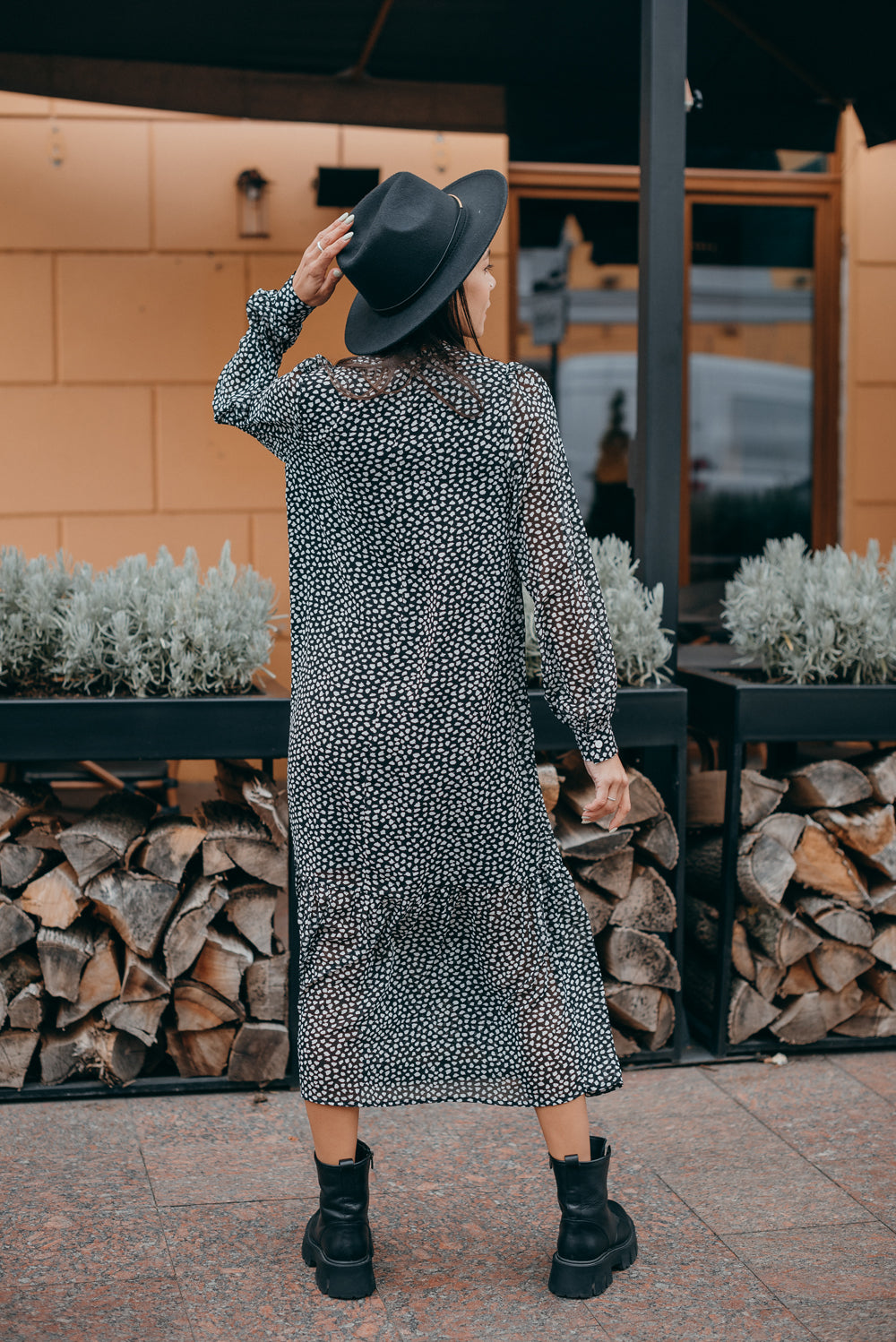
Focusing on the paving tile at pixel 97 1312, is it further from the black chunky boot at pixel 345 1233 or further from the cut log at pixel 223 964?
the cut log at pixel 223 964

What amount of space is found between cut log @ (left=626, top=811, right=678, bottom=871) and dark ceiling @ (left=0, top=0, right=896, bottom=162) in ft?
8.90

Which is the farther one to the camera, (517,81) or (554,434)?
(517,81)

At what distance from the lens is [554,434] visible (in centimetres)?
204

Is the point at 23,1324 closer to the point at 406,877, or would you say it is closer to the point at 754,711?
the point at 406,877

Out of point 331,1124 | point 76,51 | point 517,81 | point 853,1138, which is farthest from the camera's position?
point 517,81

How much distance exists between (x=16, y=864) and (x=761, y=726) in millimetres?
1788

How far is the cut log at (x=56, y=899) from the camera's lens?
2.89 m

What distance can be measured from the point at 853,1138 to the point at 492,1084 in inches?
Answer: 39.8

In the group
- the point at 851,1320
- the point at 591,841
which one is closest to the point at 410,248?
the point at 591,841

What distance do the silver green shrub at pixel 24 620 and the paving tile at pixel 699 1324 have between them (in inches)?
72.6

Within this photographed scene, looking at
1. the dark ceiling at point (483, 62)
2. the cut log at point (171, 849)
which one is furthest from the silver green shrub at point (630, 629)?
the dark ceiling at point (483, 62)

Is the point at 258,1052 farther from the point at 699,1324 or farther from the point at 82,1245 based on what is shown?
the point at 699,1324

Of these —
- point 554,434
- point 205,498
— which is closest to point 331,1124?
point 554,434

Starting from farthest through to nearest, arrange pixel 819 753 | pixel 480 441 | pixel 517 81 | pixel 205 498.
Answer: pixel 205 498 → pixel 517 81 → pixel 819 753 → pixel 480 441
